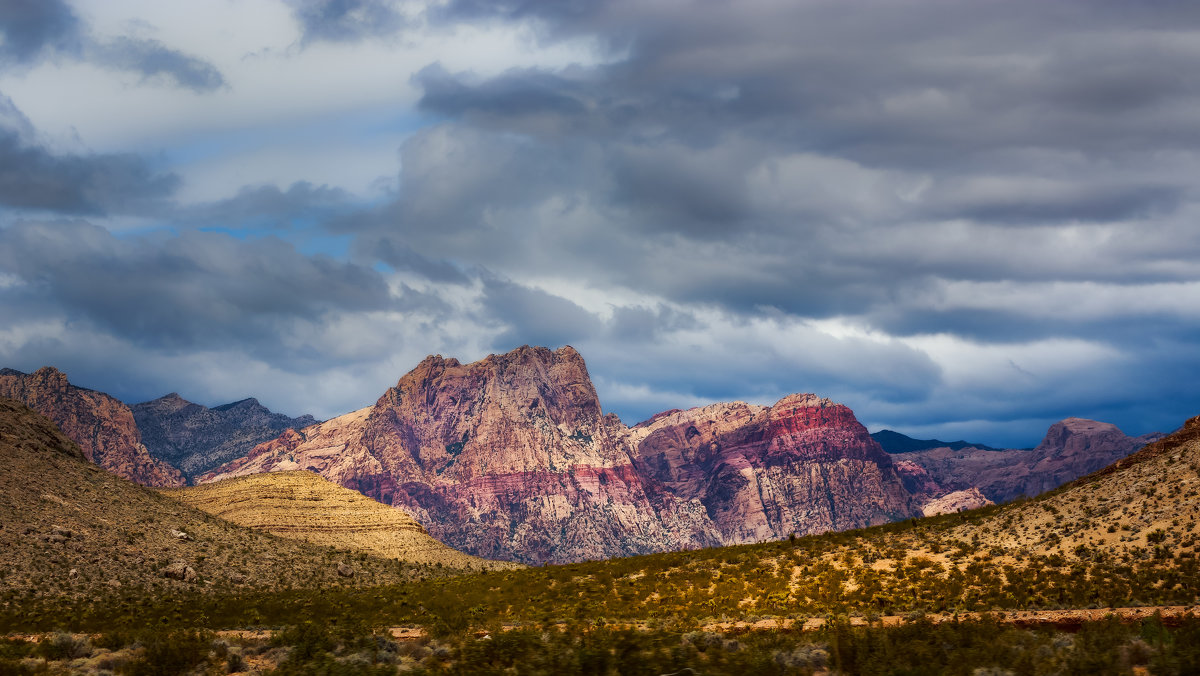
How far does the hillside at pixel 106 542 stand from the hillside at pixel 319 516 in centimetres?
2203

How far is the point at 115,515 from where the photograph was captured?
10212 cm

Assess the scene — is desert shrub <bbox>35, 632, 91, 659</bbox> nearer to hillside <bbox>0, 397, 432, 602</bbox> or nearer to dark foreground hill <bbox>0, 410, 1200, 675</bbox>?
dark foreground hill <bbox>0, 410, 1200, 675</bbox>

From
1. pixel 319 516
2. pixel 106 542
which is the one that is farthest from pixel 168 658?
pixel 319 516

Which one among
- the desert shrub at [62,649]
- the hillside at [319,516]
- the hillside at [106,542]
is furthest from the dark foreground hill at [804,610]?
the hillside at [319,516]

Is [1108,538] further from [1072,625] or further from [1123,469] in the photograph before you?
[1072,625]

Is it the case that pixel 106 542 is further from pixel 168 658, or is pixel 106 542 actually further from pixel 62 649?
pixel 168 658

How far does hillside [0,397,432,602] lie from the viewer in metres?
83.0

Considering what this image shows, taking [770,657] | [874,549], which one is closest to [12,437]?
[874,549]

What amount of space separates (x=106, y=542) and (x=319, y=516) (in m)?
67.0

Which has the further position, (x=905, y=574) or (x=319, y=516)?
(x=319, y=516)

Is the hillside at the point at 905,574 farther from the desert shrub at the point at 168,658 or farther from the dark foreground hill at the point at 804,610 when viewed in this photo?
the desert shrub at the point at 168,658

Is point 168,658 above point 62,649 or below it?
above

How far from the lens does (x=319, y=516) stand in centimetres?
15962

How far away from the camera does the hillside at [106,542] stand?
83.0m
